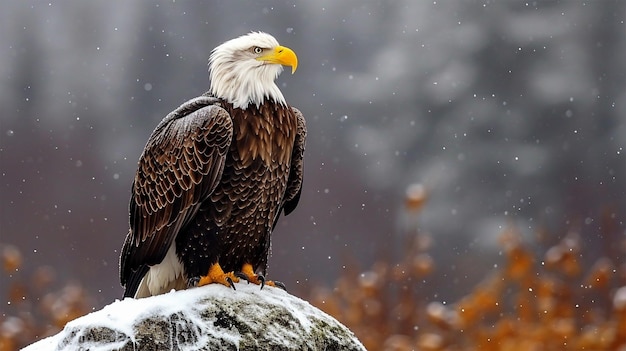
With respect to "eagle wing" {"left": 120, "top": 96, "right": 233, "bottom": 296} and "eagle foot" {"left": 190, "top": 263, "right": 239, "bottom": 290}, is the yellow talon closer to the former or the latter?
"eagle foot" {"left": 190, "top": 263, "right": 239, "bottom": 290}

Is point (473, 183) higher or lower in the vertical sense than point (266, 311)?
higher

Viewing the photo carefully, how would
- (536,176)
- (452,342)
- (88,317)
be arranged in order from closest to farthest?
(88,317) → (452,342) → (536,176)

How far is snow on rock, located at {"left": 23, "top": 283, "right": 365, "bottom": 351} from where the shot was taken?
12.6ft

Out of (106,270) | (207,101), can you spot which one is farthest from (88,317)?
(106,270)

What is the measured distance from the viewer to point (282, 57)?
15.3 ft

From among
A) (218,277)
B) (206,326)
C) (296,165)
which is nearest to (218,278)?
(218,277)

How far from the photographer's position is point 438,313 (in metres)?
6.38

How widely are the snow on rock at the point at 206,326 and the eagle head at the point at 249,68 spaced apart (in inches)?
37.5

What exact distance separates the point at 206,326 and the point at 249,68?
1.32m

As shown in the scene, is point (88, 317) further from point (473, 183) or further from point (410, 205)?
point (473, 183)

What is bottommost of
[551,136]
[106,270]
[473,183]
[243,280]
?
[243,280]

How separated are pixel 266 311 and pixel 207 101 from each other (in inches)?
43.0

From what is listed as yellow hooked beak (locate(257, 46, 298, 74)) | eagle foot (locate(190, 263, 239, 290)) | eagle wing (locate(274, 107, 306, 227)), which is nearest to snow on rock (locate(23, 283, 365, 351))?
eagle foot (locate(190, 263, 239, 290))

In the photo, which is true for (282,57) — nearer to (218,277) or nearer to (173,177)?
(173,177)
